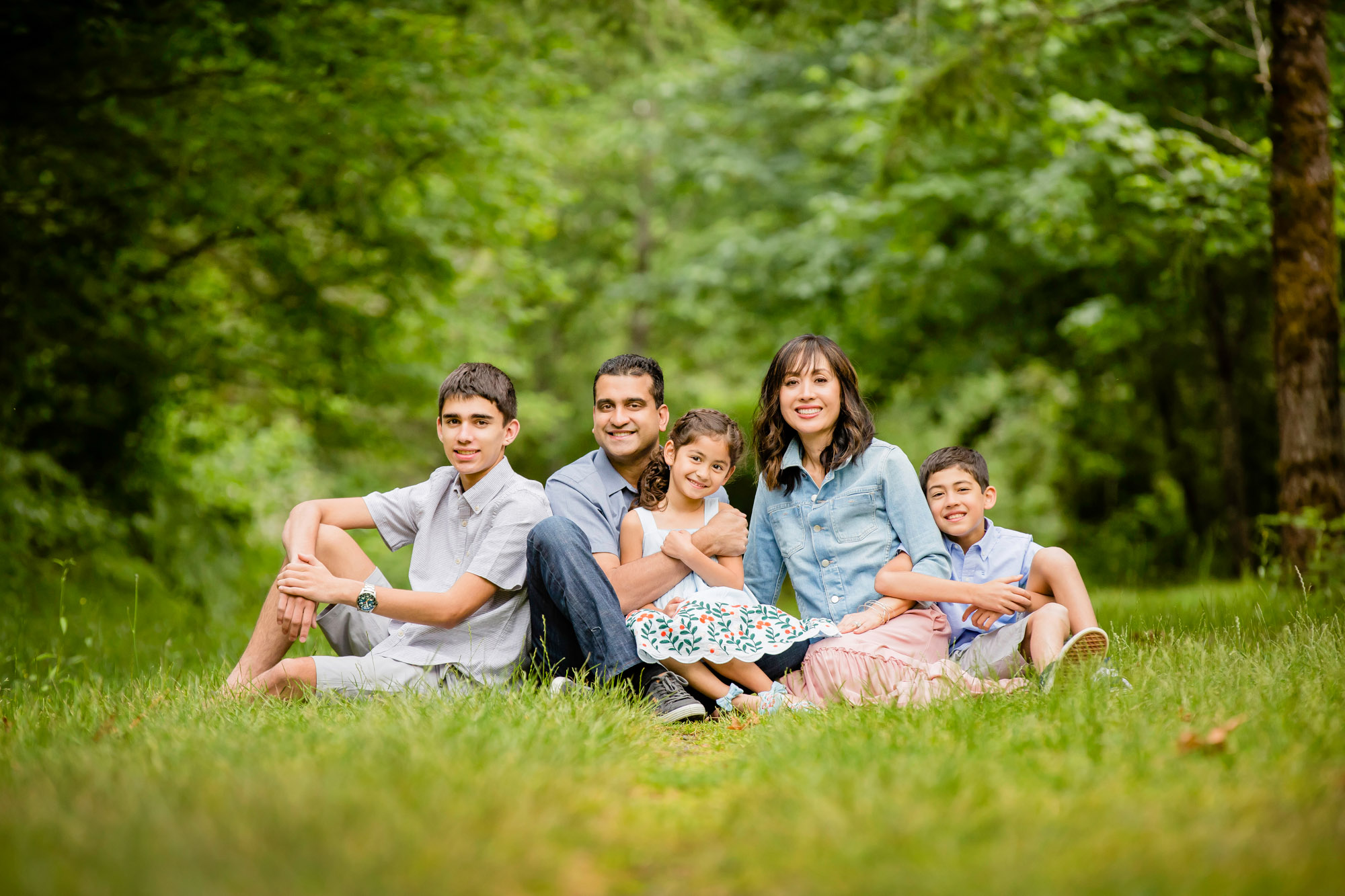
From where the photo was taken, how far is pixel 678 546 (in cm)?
398

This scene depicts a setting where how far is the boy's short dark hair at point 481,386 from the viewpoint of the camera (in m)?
3.85

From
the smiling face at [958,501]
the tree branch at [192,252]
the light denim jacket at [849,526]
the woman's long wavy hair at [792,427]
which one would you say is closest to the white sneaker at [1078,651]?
the light denim jacket at [849,526]

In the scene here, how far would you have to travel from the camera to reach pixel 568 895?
6.26 feet

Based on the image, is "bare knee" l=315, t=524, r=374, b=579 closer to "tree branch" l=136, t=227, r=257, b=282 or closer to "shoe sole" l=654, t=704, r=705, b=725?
"shoe sole" l=654, t=704, r=705, b=725

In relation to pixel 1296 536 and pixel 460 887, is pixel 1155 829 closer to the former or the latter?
pixel 460 887

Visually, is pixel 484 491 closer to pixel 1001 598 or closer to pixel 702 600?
pixel 702 600

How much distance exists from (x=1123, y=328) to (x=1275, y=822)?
763cm

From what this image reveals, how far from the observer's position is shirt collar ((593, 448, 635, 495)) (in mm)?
4281

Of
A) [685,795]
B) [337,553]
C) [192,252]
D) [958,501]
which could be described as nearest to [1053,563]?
[958,501]

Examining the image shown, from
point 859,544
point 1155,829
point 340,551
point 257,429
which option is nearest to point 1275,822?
point 1155,829

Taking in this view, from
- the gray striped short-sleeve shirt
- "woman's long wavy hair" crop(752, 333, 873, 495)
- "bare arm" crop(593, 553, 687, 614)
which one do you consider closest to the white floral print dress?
"bare arm" crop(593, 553, 687, 614)

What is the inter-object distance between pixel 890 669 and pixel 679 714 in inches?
30.1

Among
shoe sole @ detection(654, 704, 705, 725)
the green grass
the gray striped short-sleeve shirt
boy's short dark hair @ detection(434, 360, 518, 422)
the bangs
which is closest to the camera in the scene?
the green grass

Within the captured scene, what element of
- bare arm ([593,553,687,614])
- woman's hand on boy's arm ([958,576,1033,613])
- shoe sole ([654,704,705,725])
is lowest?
shoe sole ([654,704,705,725])
